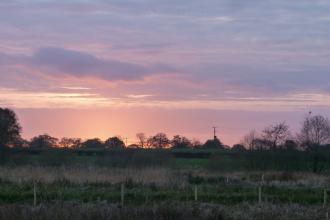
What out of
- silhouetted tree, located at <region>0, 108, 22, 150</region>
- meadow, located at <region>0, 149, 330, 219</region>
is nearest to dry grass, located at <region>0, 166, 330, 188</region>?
meadow, located at <region>0, 149, 330, 219</region>

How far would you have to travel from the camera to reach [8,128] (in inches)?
2480

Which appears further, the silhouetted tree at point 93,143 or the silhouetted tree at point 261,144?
the silhouetted tree at point 93,143

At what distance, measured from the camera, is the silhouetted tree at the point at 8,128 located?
2424 inches

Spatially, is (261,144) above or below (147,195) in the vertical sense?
above

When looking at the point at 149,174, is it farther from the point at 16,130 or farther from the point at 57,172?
the point at 16,130

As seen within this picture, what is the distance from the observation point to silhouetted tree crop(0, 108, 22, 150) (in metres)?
61.6

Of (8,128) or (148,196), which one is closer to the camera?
(148,196)

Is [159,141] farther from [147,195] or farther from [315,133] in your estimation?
[147,195]

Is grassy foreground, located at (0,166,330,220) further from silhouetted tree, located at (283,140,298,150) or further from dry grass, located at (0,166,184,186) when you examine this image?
silhouetted tree, located at (283,140,298,150)

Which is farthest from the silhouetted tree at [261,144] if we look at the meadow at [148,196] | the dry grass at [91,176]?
the dry grass at [91,176]

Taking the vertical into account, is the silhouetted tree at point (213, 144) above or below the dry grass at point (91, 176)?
above

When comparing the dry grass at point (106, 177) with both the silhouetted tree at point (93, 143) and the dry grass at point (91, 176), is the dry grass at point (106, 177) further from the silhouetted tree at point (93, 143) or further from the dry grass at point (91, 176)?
→ the silhouetted tree at point (93, 143)

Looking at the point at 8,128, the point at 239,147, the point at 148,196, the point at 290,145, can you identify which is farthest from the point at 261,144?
the point at 148,196

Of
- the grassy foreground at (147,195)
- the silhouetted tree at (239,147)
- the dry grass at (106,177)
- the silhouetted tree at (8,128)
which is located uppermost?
the silhouetted tree at (8,128)
